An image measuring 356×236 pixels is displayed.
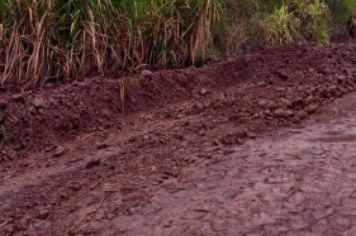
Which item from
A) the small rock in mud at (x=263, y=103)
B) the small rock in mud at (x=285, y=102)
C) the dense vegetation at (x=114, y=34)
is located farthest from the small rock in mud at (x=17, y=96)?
the small rock in mud at (x=285, y=102)

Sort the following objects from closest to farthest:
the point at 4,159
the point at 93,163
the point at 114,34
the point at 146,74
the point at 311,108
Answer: the point at 93,163 < the point at 4,159 < the point at 311,108 < the point at 146,74 < the point at 114,34

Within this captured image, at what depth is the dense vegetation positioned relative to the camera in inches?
173

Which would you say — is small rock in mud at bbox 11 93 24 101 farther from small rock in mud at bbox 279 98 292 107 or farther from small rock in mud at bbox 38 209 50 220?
small rock in mud at bbox 279 98 292 107

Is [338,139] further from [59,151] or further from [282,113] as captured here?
[59,151]

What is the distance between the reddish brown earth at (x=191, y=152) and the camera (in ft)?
8.39

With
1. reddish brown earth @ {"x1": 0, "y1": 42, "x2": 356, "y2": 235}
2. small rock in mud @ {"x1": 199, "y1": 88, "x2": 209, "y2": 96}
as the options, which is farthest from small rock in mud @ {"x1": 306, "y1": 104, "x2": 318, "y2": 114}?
small rock in mud @ {"x1": 199, "y1": 88, "x2": 209, "y2": 96}

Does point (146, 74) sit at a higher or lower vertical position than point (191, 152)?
higher

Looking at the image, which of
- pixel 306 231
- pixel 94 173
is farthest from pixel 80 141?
pixel 306 231

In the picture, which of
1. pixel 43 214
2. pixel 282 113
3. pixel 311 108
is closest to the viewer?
pixel 43 214

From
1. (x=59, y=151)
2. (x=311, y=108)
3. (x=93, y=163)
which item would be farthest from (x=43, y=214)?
(x=311, y=108)

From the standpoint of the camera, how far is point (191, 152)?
10.7 ft

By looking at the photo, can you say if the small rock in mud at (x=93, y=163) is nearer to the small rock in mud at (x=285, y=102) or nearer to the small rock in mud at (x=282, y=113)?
the small rock in mud at (x=282, y=113)

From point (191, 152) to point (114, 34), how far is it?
6.07 feet

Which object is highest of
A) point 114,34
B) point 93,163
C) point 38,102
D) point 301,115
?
point 114,34
